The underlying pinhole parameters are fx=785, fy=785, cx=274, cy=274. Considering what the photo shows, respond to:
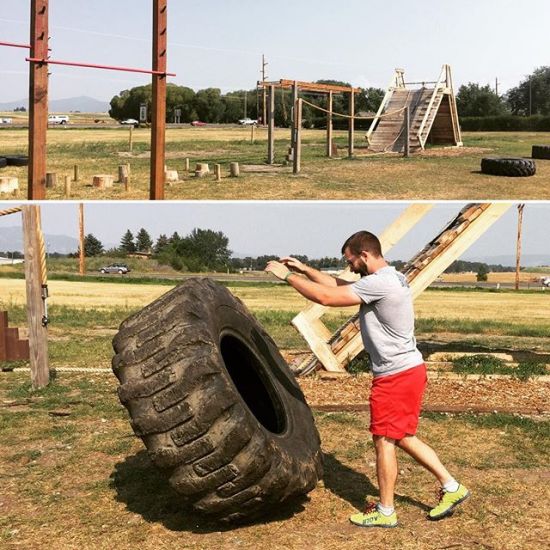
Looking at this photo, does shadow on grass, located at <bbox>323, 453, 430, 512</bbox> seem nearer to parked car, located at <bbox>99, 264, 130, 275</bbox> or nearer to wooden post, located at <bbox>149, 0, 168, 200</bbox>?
wooden post, located at <bbox>149, 0, 168, 200</bbox>

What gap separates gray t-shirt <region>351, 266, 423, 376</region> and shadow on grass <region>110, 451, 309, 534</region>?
1.06 metres

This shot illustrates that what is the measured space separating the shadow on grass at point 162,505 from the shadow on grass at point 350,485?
308 mm

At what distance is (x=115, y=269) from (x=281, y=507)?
25301mm

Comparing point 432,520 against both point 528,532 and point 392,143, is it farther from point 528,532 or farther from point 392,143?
point 392,143

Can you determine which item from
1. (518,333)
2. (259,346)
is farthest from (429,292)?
(259,346)

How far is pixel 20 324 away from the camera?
17781 millimetres

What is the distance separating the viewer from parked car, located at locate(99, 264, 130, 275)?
1155 inches

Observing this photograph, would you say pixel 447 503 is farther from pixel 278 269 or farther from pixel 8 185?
pixel 8 185

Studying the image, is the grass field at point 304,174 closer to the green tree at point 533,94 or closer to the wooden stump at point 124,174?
the wooden stump at point 124,174

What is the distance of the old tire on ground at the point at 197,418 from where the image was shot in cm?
409

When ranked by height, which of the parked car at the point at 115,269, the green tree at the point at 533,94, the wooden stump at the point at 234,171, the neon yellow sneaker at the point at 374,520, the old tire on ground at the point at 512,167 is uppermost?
the green tree at the point at 533,94

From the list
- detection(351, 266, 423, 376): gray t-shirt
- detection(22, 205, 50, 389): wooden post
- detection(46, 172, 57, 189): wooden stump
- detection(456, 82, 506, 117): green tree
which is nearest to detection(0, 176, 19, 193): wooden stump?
detection(46, 172, 57, 189): wooden stump

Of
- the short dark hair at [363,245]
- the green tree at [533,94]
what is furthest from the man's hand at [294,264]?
the green tree at [533,94]

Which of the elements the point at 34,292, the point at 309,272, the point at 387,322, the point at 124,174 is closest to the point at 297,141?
the point at 124,174
